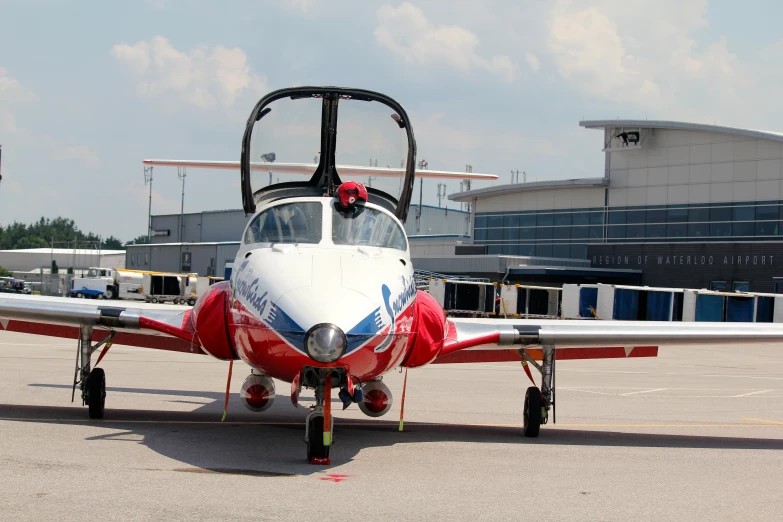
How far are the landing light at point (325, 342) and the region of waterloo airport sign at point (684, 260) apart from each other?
50.5 metres

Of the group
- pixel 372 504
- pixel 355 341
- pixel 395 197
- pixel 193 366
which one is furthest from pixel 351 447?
pixel 193 366

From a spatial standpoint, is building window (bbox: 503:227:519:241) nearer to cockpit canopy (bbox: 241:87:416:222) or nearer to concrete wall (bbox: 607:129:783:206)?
concrete wall (bbox: 607:129:783:206)

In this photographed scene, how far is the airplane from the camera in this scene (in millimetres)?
8406

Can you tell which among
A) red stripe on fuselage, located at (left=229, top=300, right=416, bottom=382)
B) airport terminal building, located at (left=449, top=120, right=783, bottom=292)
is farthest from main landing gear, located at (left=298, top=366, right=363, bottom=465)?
airport terminal building, located at (left=449, top=120, right=783, bottom=292)

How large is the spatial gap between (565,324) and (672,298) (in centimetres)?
3729

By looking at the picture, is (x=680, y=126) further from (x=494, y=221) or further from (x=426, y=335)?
(x=426, y=335)

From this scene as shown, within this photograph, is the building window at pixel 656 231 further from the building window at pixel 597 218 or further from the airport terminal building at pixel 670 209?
the building window at pixel 597 218

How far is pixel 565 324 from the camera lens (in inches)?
462

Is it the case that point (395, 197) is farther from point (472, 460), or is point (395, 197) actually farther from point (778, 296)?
point (778, 296)

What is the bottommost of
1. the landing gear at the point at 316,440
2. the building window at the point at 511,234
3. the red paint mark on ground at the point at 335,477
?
the red paint mark on ground at the point at 335,477

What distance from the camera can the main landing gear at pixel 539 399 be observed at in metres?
11.6

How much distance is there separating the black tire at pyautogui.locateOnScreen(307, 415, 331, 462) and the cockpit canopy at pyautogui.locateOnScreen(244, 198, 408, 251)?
222 centimetres

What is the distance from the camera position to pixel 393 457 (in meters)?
9.41

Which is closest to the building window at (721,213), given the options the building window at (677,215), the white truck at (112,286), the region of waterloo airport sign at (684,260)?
the building window at (677,215)
